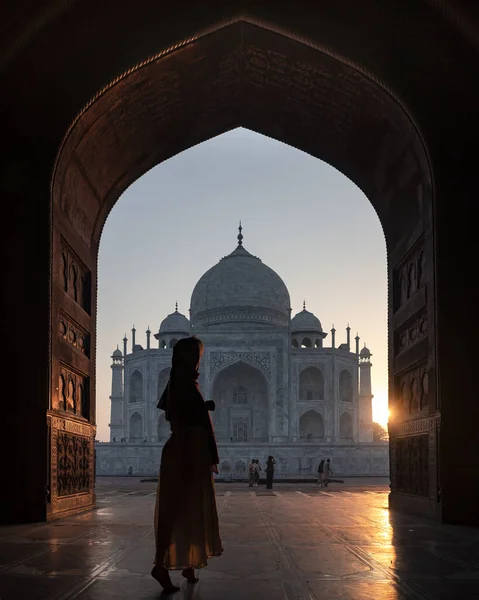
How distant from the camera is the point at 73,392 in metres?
9.50

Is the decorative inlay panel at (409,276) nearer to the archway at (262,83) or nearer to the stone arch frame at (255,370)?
the archway at (262,83)

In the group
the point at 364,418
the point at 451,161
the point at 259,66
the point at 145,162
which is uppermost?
the point at 259,66

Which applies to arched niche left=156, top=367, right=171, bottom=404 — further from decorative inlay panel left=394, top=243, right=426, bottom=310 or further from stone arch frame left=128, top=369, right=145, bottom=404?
decorative inlay panel left=394, top=243, right=426, bottom=310

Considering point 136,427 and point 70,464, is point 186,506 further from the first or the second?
point 136,427

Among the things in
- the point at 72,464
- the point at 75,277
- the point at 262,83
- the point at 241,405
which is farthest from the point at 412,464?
the point at 241,405

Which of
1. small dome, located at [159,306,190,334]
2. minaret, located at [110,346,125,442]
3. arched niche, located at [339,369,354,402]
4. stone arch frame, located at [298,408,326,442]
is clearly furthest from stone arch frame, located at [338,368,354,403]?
minaret, located at [110,346,125,442]

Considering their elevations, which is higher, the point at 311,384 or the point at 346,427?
the point at 311,384

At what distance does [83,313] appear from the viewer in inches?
397

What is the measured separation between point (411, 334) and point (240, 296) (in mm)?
34188

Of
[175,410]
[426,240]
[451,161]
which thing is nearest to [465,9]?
[451,161]

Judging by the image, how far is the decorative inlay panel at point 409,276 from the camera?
9070mm

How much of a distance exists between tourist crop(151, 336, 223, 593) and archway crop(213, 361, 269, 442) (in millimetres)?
37217

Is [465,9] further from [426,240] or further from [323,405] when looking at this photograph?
[323,405]

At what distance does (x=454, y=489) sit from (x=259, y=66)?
5.25m
